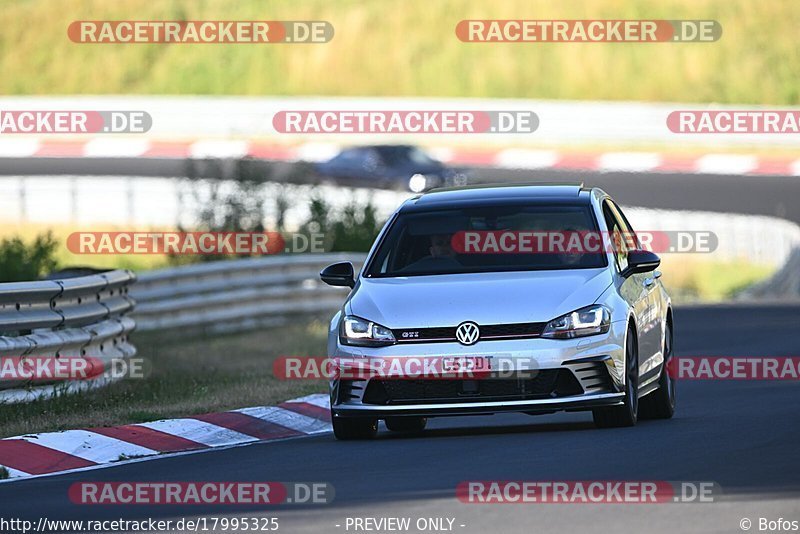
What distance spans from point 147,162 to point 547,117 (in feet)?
30.7

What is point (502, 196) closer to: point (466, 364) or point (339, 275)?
point (339, 275)

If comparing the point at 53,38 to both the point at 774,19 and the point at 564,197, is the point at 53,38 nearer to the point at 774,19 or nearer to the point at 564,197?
the point at 774,19

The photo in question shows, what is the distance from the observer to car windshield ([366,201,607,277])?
12.3m

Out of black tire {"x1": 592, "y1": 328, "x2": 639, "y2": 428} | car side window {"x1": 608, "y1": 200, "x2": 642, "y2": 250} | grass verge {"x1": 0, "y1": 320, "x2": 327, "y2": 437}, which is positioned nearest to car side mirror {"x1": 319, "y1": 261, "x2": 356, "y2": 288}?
grass verge {"x1": 0, "y1": 320, "x2": 327, "y2": 437}

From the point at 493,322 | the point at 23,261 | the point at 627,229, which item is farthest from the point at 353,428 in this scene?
the point at 23,261

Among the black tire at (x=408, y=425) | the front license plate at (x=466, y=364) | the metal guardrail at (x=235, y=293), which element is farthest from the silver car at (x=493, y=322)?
the metal guardrail at (x=235, y=293)

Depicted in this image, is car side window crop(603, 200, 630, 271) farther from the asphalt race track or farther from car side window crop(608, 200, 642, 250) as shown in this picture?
the asphalt race track

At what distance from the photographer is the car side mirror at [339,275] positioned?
12.5 meters

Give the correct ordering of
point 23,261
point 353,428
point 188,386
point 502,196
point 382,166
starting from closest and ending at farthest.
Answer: point 353,428, point 502,196, point 188,386, point 23,261, point 382,166

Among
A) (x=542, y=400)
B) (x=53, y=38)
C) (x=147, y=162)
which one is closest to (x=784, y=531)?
(x=542, y=400)

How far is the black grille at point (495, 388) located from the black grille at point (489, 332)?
250 millimetres

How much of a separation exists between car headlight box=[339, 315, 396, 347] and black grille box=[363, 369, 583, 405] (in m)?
0.28

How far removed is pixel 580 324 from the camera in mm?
11609

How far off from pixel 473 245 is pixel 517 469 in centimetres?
281
